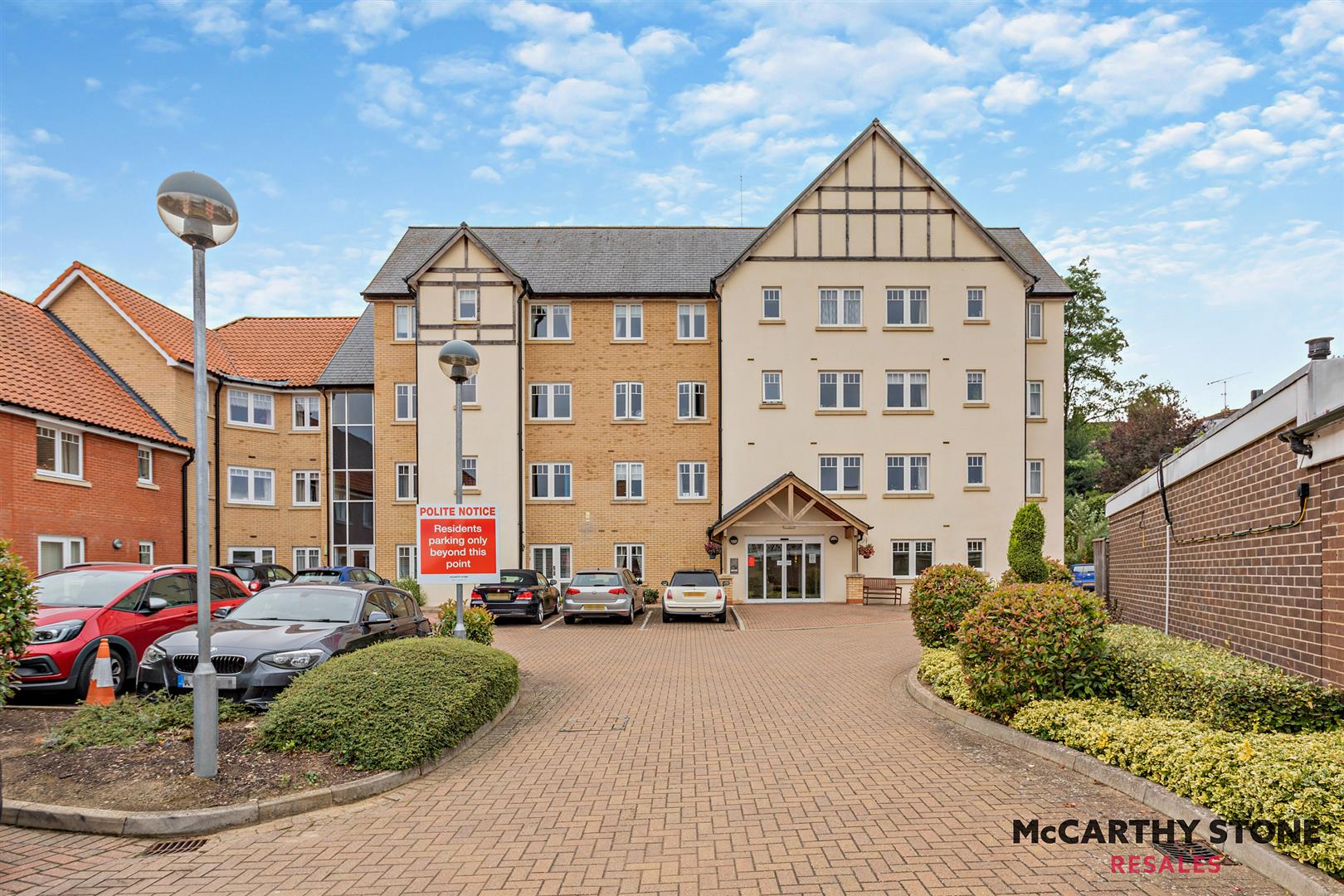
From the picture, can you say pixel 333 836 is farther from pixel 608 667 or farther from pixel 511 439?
pixel 511 439

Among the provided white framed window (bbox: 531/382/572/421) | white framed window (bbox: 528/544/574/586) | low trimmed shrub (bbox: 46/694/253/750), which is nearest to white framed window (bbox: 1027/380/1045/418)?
white framed window (bbox: 531/382/572/421)

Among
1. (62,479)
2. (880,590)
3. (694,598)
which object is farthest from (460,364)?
(880,590)

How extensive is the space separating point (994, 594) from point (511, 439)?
21731 millimetres

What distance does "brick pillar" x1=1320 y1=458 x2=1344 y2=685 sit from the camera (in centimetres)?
691

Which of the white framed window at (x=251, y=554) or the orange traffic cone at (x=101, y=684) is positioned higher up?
the orange traffic cone at (x=101, y=684)

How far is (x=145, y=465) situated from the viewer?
2278cm

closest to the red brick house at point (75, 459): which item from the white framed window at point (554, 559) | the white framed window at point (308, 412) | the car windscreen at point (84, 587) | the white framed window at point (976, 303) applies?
the white framed window at point (308, 412)

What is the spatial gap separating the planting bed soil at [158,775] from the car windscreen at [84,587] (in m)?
3.77

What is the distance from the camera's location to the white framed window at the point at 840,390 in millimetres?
29250

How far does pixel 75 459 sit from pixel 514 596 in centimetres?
1073

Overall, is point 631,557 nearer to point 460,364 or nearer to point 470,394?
point 470,394

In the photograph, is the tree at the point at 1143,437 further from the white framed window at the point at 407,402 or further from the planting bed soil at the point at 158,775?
the planting bed soil at the point at 158,775

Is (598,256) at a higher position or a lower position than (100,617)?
higher

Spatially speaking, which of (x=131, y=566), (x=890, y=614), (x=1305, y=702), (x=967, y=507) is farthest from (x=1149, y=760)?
(x=967, y=507)
